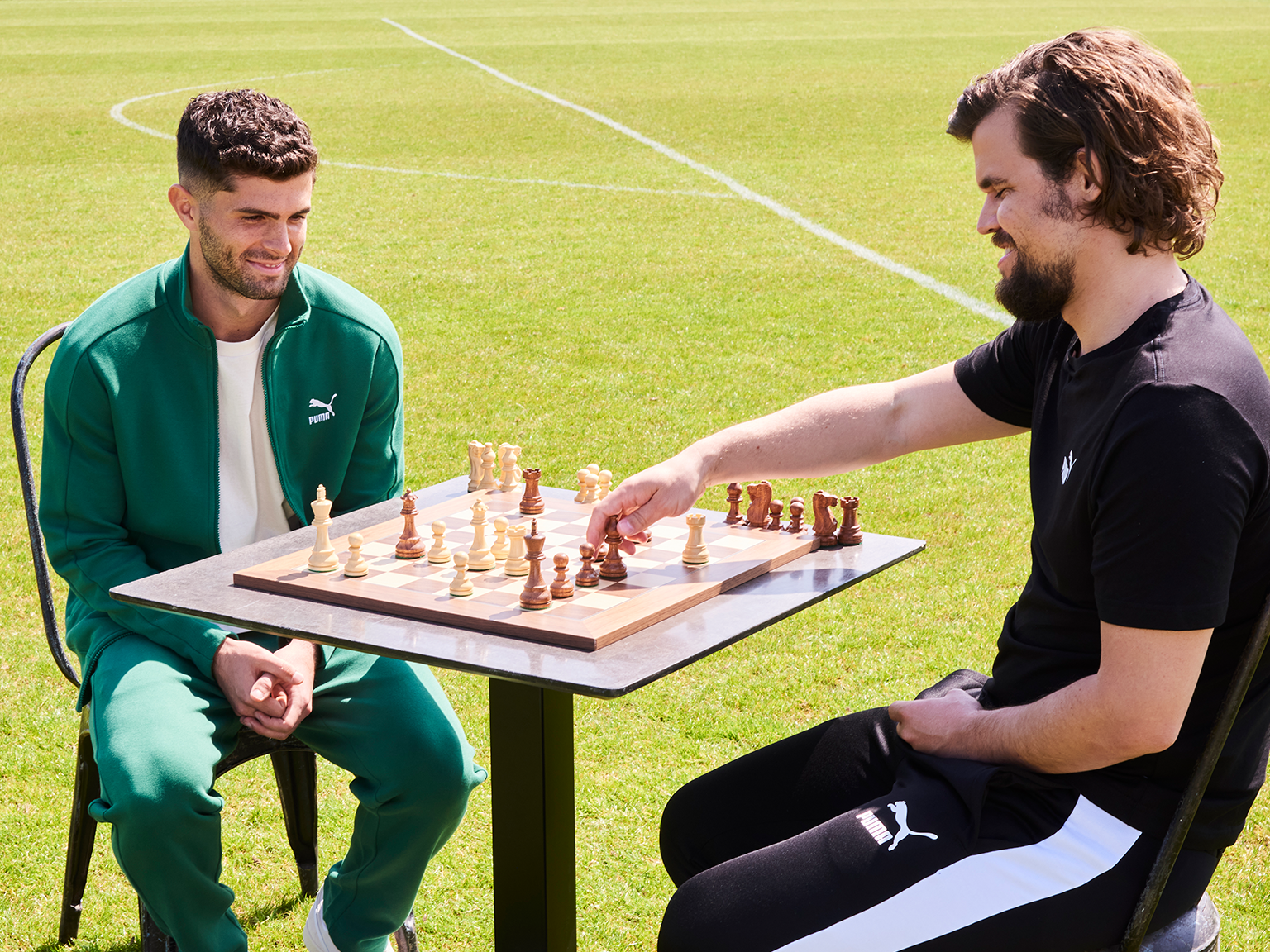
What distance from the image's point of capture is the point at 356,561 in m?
2.82

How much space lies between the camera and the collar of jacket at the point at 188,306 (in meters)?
3.35

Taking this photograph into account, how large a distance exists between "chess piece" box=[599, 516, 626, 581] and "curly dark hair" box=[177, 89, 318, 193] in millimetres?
1298

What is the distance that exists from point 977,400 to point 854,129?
1682cm

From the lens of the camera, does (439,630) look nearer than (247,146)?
Yes

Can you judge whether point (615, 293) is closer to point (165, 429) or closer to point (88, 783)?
point (165, 429)

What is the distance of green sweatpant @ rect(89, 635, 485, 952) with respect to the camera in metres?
2.84

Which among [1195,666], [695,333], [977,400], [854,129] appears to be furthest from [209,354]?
[854,129]

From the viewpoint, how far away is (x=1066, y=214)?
2.52m

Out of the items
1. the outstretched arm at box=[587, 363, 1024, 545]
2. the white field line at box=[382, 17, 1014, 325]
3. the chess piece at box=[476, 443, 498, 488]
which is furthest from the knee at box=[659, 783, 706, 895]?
the white field line at box=[382, 17, 1014, 325]

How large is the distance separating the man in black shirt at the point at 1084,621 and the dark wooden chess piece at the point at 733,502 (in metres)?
0.67

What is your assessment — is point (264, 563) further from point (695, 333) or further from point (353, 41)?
point (353, 41)

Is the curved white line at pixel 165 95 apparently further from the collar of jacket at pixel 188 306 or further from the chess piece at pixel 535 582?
the chess piece at pixel 535 582

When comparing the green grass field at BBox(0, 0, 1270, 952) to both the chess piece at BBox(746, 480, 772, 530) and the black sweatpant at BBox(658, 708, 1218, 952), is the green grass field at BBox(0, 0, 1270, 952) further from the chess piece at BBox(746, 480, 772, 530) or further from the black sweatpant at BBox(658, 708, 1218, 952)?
the black sweatpant at BBox(658, 708, 1218, 952)

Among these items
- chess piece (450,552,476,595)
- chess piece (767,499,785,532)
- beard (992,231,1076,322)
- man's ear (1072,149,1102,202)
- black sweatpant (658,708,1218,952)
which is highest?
man's ear (1072,149,1102,202)
